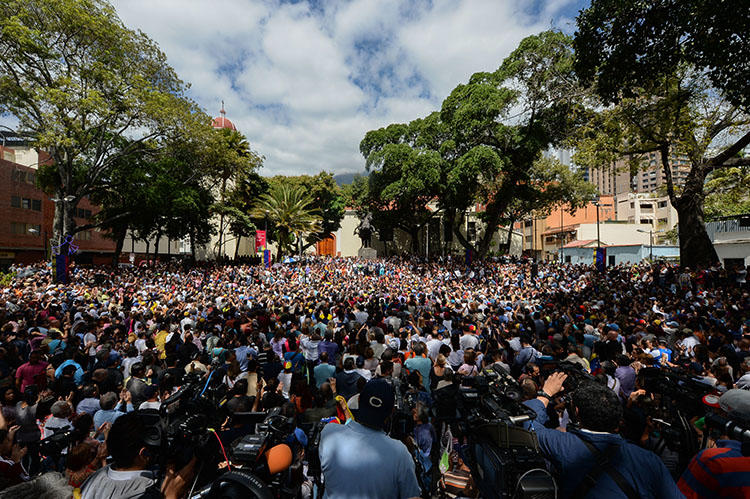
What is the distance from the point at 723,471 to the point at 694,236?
65.9 feet

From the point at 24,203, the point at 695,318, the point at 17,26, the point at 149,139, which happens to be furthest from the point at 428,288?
the point at 24,203

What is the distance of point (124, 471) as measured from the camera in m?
2.15

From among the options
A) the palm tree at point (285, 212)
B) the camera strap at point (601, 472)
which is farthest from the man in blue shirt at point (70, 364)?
the palm tree at point (285, 212)

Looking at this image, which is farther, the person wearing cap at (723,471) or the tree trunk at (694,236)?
the tree trunk at (694,236)

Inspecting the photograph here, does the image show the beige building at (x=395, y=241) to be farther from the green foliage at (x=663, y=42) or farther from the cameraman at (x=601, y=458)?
the cameraman at (x=601, y=458)

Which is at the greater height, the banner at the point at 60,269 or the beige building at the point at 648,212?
the beige building at the point at 648,212

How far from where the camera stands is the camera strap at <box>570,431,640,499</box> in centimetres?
194

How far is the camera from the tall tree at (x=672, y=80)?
10.6 m

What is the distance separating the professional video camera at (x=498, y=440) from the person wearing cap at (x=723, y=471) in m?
0.91

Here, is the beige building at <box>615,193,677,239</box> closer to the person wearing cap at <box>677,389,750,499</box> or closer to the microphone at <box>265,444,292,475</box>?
the person wearing cap at <box>677,389,750,499</box>

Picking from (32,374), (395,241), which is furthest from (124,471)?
(395,241)

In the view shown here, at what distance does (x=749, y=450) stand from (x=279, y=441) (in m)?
2.88

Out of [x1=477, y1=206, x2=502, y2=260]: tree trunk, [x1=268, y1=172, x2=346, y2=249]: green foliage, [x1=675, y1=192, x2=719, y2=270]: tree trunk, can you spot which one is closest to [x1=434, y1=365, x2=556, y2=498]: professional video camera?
[x1=675, y1=192, x2=719, y2=270]: tree trunk

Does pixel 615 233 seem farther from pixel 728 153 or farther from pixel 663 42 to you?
pixel 663 42
